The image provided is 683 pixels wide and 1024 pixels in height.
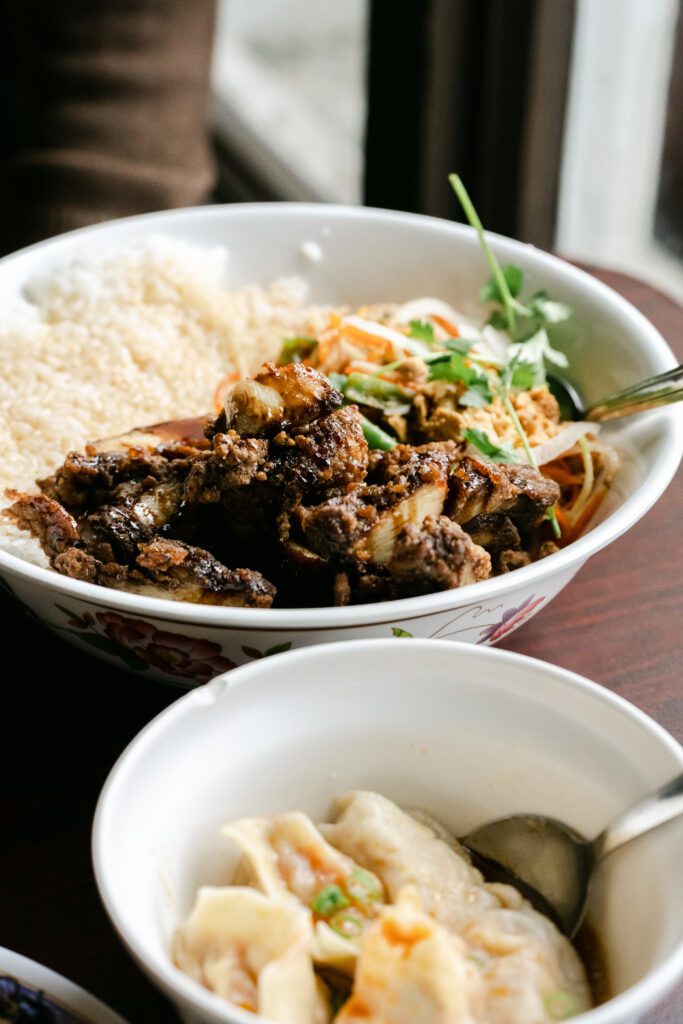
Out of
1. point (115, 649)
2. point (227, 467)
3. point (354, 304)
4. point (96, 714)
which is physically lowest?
point (96, 714)

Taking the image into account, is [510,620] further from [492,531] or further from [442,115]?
[442,115]

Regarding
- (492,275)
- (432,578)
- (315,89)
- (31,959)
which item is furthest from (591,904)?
(315,89)

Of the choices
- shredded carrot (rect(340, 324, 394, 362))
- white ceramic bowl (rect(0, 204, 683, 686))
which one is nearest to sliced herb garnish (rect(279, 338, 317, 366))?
shredded carrot (rect(340, 324, 394, 362))

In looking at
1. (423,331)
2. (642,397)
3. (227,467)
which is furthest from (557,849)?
(423,331)

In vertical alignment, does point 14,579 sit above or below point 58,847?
above

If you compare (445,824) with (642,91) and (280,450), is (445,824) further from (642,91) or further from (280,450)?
(642,91)

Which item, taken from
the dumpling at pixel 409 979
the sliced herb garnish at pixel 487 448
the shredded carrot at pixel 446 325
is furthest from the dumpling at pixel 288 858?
the shredded carrot at pixel 446 325
